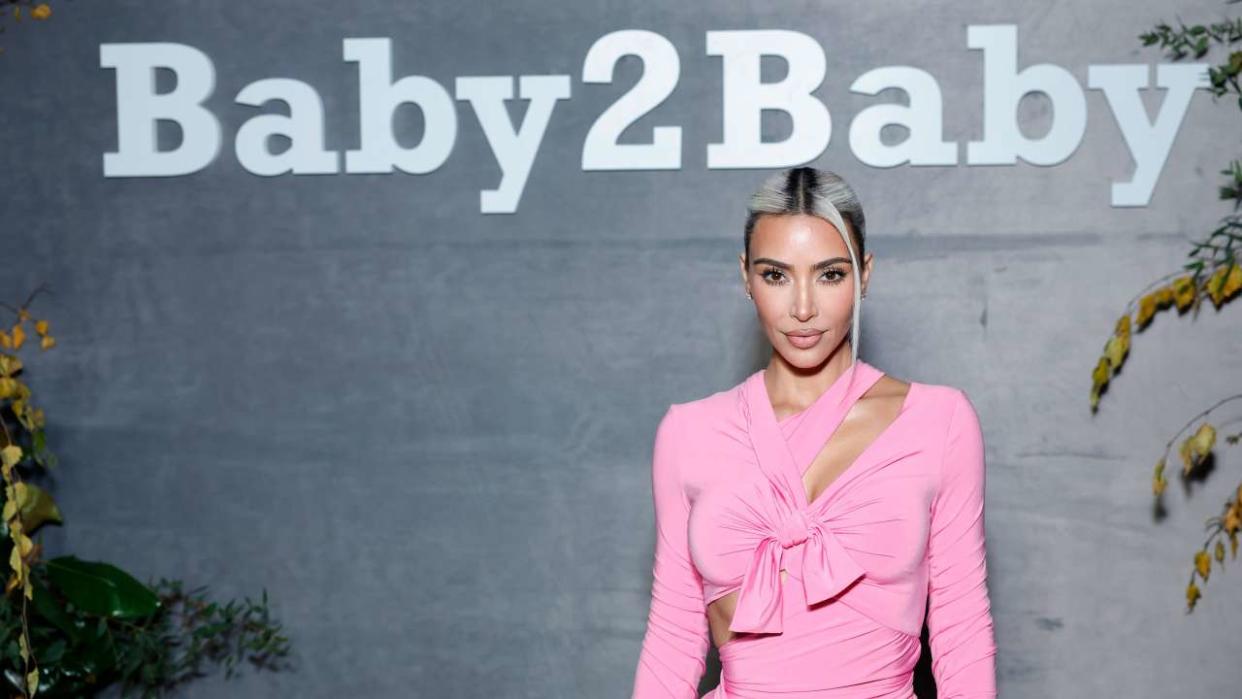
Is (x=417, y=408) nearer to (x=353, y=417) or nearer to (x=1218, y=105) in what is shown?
(x=353, y=417)

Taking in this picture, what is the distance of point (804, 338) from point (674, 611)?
46 centimetres

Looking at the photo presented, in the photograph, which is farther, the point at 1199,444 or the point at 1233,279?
the point at 1233,279

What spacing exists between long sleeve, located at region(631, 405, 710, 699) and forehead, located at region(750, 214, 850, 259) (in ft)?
1.11

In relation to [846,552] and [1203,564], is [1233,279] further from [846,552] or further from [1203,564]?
[846,552]

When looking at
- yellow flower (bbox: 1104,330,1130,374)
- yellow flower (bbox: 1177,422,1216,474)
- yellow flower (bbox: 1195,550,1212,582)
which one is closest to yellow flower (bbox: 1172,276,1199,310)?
yellow flower (bbox: 1104,330,1130,374)

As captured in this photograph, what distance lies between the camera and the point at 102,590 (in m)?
2.92

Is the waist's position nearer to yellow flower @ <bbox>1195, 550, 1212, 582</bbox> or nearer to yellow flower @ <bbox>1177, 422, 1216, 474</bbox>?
yellow flower @ <bbox>1177, 422, 1216, 474</bbox>

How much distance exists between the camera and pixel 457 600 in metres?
3.13

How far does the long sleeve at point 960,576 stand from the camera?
1.73 meters

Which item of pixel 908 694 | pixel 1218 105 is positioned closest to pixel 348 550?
pixel 908 694

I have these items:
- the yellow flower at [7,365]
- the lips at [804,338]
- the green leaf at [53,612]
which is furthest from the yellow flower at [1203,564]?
the yellow flower at [7,365]

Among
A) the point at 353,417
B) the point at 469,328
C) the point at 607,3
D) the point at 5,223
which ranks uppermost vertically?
the point at 607,3

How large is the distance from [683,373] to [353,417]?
826mm

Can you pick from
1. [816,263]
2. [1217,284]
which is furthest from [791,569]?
[1217,284]
